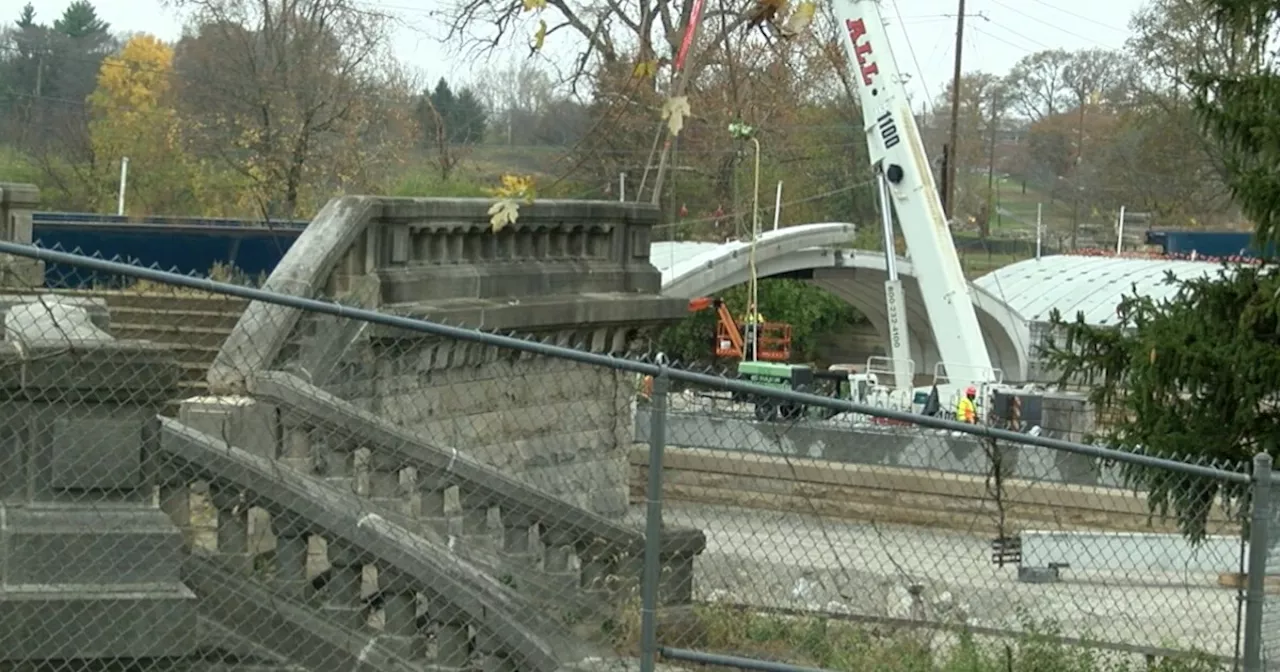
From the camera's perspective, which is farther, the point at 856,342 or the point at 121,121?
the point at 856,342

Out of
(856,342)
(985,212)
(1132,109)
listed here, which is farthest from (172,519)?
(985,212)

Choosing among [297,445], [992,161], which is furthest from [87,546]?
[992,161]

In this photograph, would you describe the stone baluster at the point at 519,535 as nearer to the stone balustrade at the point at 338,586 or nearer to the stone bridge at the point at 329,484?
the stone bridge at the point at 329,484

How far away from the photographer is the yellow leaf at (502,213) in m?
13.4

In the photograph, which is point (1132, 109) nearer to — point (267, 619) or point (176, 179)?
point (176, 179)

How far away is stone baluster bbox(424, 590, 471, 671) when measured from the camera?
29.5 ft

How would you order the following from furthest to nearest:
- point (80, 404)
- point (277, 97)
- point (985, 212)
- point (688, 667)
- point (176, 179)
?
point (985, 212) < point (176, 179) < point (277, 97) < point (688, 667) < point (80, 404)

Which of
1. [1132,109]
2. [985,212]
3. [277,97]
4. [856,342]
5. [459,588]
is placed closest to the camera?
[459,588]

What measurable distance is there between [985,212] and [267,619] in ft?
220

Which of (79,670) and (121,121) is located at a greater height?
(121,121)

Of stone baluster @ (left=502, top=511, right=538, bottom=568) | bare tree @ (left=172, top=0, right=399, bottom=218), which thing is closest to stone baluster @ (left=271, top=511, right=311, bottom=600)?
stone baluster @ (left=502, top=511, right=538, bottom=568)

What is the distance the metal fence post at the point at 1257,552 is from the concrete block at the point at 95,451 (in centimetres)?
439

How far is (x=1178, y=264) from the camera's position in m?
41.9

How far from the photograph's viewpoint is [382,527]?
9.00m
